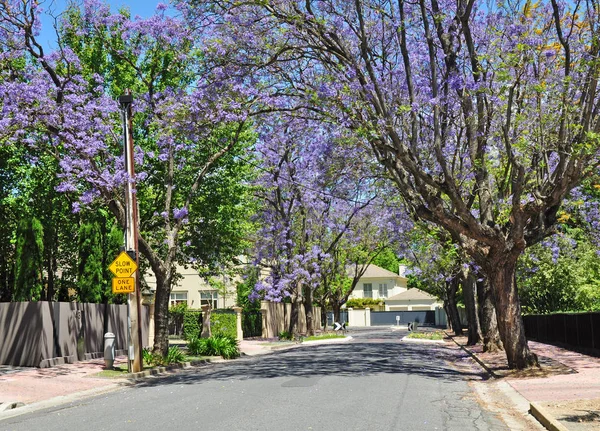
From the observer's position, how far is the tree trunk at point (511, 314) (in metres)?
16.4

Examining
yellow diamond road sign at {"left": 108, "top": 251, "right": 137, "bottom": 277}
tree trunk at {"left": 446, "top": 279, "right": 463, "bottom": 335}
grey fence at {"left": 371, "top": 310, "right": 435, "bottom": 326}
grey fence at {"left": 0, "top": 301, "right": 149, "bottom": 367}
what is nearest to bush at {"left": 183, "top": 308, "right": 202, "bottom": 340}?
tree trunk at {"left": 446, "top": 279, "right": 463, "bottom": 335}

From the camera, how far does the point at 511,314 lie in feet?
53.8

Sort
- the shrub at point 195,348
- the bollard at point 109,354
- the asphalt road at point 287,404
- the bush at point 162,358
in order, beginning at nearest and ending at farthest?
1. the asphalt road at point 287,404
2. the bollard at point 109,354
3. the bush at point 162,358
4. the shrub at point 195,348

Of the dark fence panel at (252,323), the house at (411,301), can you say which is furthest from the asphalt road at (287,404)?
the house at (411,301)

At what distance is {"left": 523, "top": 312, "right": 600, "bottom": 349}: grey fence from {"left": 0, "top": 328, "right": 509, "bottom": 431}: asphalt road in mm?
5213

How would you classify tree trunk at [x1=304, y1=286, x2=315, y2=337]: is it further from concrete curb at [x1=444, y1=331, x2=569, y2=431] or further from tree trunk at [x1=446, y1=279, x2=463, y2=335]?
concrete curb at [x1=444, y1=331, x2=569, y2=431]

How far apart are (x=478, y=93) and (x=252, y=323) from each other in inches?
1222

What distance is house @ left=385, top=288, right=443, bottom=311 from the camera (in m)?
87.6

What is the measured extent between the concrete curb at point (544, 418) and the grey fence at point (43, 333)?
565 inches

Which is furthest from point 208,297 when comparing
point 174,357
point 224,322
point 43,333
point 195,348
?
point 43,333

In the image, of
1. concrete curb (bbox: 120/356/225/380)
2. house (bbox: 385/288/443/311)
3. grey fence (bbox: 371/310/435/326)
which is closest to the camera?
concrete curb (bbox: 120/356/225/380)

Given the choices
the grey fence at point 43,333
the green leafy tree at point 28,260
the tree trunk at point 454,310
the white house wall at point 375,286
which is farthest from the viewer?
the white house wall at point 375,286

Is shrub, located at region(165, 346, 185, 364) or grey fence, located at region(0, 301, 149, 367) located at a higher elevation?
grey fence, located at region(0, 301, 149, 367)

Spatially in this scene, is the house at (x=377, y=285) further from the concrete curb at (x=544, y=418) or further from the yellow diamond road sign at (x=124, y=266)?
the concrete curb at (x=544, y=418)
